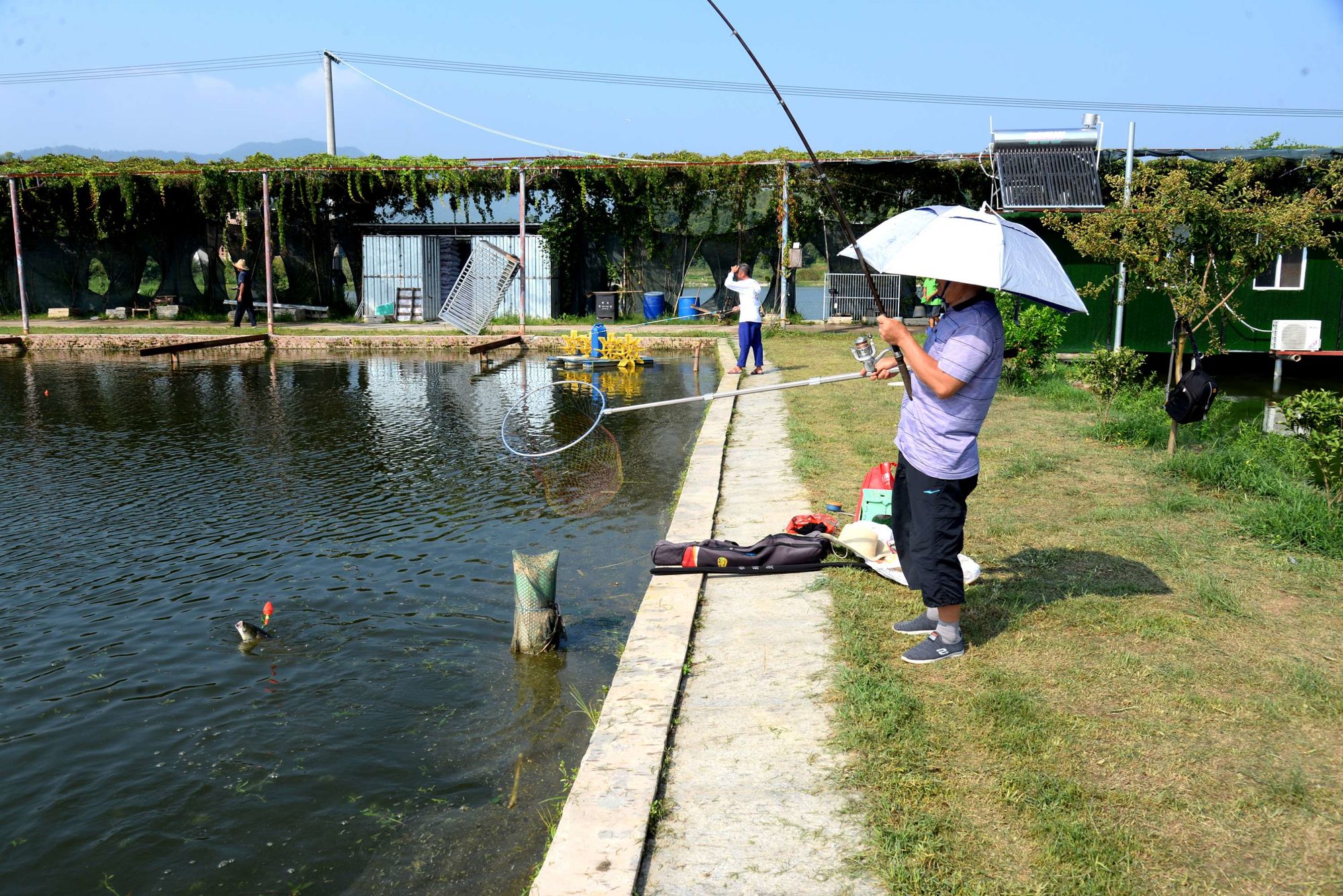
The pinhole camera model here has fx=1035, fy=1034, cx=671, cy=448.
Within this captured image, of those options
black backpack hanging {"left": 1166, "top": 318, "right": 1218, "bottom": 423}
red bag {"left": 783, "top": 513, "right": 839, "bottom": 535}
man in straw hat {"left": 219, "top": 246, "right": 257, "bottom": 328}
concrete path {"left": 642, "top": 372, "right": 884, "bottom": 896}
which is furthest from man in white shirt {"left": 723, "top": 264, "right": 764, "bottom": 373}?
man in straw hat {"left": 219, "top": 246, "right": 257, "bottom": 328}

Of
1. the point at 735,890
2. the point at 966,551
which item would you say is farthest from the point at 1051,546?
the point at 735,890

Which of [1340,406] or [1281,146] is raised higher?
[1281,146]

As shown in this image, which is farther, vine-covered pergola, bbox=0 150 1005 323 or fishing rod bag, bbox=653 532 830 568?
vine-covered pergola, bbox=0 150 1005 323

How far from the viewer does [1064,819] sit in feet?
10.9

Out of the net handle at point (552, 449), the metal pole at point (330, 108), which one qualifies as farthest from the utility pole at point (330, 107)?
the net handle at point (552, 449)

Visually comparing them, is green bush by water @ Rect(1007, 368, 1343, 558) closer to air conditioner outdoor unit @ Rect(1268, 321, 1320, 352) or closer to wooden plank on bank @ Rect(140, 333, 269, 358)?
air conditioner outdoor unit @ Rect(1268, 321, 1320, 352)

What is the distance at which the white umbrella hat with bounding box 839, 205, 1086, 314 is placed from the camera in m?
4.34

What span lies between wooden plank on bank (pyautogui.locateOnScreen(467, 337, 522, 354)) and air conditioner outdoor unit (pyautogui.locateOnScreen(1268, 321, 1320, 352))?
14126mm

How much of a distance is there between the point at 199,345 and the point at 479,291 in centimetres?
612

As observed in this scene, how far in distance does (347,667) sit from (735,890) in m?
3.03

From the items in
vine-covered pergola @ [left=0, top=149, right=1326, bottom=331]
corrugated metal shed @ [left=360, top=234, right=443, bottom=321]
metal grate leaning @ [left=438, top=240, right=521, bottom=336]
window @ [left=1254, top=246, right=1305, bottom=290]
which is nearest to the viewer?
window @ [left=1254, top=246, right=1305, bottom=290]

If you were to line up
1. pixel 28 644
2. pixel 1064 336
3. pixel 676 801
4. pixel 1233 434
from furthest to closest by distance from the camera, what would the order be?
pixel 1064 336, pixel 1233 434, pixel 28 644, pixel 676 801

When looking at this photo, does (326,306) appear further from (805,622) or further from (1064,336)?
(805,622)

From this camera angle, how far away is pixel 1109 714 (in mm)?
4066
